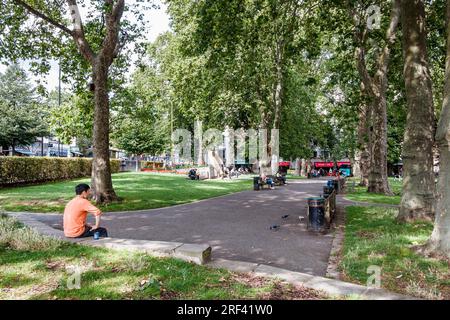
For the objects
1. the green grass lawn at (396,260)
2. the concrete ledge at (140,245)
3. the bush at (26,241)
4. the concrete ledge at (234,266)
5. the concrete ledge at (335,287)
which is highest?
the bush at (26,241)

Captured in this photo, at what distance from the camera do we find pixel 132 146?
51219 mm

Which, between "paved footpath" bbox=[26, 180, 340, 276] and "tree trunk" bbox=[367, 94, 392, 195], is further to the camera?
"tree trunk" bbox=[367, 94, 392, 195]

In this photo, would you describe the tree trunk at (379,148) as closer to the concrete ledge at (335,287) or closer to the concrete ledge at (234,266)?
the concrete ledge at (234,266)

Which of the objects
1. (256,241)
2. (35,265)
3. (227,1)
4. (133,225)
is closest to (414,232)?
(256,241)

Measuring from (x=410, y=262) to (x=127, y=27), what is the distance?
16.9m

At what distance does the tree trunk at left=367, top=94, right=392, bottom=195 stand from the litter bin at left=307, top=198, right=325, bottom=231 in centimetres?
1051

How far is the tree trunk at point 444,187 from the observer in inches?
246

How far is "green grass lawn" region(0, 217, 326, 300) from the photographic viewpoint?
4.35 m

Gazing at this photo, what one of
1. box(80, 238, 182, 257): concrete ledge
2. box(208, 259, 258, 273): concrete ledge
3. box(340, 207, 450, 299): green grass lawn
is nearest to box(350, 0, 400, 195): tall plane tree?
box(340, 207, 450, 299): green grass lawn

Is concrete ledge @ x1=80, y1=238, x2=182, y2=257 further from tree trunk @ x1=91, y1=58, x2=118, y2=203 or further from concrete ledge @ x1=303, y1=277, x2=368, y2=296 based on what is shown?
tree trunk @ x1=91, y1=58, x2=118, y2=203

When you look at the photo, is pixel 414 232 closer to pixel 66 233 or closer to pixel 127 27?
pixel 66 233

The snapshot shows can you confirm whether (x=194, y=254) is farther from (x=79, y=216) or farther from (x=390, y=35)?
(x=390, y=35)

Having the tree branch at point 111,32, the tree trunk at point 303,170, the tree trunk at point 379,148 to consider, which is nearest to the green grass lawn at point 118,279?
the tree branch at point 111,32

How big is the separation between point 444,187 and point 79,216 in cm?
694
